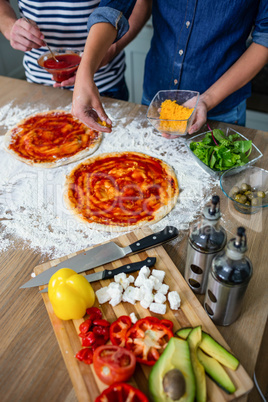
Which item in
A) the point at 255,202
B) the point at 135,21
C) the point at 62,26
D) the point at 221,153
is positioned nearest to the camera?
the point at 255,202

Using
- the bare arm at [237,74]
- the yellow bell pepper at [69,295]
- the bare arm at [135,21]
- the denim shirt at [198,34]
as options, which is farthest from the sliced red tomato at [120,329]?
the bare arm at [135,21]

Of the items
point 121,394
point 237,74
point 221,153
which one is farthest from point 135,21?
point 121,394

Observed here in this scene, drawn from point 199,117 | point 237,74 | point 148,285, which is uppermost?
point 237,74

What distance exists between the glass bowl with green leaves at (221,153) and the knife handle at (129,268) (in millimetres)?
642

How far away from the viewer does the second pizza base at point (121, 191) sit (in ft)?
5.24

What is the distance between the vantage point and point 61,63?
203 centimetres

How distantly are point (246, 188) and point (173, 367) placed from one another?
0.91 metres

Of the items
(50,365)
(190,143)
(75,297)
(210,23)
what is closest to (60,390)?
(50,365)

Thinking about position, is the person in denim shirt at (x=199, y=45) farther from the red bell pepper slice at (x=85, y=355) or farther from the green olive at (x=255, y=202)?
the red bell pepper slice at (x=85, y=355)

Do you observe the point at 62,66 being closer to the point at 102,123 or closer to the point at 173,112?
the point at 102,123

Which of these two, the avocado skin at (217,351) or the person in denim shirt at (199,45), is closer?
the avocado skin at (217,351)

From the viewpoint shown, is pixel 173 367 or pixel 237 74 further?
pixel 237 74

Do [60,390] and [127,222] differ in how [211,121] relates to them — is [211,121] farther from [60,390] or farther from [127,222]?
[60,390]

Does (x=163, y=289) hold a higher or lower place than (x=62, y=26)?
lower
